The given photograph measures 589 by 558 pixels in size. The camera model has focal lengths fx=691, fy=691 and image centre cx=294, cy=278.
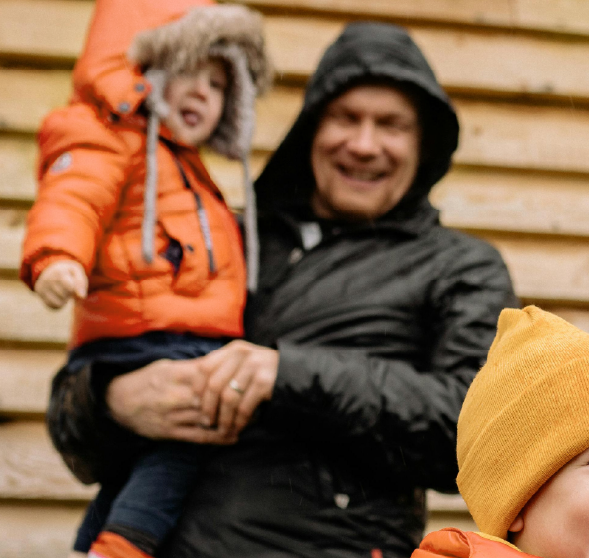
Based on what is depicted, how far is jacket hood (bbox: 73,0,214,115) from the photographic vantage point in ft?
5.82

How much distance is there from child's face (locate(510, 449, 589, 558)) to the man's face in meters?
1.12

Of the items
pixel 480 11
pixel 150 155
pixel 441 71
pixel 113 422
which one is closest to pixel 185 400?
pixel 113 422

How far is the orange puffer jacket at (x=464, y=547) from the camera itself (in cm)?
93

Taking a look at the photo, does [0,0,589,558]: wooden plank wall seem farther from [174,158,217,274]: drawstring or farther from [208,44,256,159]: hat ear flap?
[174,158,217,274]: drawstring

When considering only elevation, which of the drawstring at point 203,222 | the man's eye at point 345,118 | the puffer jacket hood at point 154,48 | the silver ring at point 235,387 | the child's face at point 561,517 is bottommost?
the silver ring at point 235,387

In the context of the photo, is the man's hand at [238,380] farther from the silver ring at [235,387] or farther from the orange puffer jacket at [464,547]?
the orange puffer jacket at [464,547]

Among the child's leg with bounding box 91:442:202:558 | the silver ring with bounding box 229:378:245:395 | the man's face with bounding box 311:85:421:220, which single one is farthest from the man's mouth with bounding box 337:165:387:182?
the child's leg with bounding box 91:442:202:558

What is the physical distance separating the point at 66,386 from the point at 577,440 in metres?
1.27

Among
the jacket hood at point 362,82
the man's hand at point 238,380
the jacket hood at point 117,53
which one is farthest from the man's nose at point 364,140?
the man's hand at point 238,380

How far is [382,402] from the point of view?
4.99 ft

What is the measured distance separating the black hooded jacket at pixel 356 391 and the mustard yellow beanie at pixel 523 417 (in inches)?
16.2

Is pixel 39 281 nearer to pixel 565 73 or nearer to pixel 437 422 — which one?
pixel 437 422

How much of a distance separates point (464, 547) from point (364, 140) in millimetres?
1236

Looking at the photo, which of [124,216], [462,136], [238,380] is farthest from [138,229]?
[462,136]
